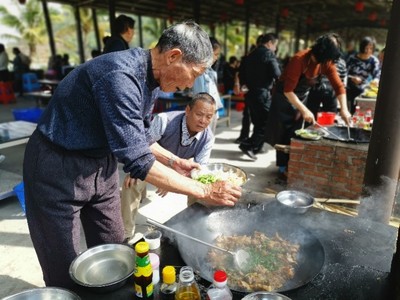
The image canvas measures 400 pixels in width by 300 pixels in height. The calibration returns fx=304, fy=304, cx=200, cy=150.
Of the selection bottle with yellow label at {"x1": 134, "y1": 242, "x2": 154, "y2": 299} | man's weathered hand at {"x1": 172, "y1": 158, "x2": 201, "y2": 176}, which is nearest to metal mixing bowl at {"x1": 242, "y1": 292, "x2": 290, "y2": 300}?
bottle with yellow label at {"x1": 134, "y1": 242, "x2": 154, "y2": 299}

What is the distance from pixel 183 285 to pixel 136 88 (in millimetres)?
966

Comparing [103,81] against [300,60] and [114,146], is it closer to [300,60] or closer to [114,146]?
[114,146]

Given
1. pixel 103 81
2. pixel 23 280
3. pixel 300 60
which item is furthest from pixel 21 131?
pixel 300 60

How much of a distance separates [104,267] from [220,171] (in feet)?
4.98

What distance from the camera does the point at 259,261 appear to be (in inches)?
73.5

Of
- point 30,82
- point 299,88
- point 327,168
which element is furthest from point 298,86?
point 30,82

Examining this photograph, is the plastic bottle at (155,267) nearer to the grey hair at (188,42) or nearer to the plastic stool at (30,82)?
the grey hair at (188,42)

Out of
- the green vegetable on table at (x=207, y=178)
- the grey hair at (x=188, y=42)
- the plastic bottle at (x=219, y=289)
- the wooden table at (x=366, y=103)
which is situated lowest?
the plastic bottle at (x=219, y=289)

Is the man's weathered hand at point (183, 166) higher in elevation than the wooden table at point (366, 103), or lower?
lower

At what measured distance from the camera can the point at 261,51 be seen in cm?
602

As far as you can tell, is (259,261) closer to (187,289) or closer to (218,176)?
(187,289)

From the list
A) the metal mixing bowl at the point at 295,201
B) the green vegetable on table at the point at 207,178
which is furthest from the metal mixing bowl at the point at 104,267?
the metal mixing bowl at the point at 295,201

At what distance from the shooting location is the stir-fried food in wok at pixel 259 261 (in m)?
1.66

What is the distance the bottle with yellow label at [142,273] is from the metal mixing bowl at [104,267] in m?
0.12
